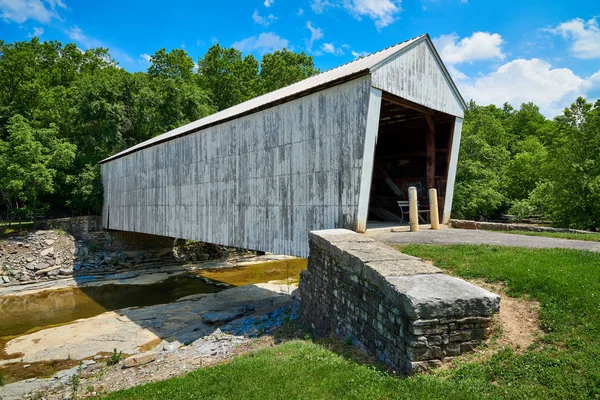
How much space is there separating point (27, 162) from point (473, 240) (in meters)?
21.6

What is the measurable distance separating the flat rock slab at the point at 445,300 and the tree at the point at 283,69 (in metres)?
30.7

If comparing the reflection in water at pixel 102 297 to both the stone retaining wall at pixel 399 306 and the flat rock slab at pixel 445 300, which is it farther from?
the flat rock slab at pixel 445 300

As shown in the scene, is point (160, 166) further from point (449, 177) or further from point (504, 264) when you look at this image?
point (504, 264)

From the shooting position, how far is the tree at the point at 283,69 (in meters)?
32.8

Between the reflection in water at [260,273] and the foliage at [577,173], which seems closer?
the foliage at [577,173]

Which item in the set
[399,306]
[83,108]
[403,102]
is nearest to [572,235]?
[403,102]

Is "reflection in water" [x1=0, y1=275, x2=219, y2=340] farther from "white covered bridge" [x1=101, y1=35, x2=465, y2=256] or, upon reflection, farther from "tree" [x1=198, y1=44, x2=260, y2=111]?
"tree" [x1=198, y1=44, x2=260, y2=111]

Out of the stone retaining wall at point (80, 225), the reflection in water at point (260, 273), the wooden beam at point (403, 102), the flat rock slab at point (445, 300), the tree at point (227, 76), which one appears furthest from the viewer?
the tree at point (227, 76)

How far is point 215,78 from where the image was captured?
35.6m

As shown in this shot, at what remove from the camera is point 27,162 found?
18.9 meters

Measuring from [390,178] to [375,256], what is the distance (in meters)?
8.18

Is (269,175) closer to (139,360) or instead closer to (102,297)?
(139,360)

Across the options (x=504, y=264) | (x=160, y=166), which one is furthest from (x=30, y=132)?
(x=504, y=264)

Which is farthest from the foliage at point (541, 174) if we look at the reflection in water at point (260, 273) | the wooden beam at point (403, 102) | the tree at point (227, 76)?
the tree at point (227, 76)
